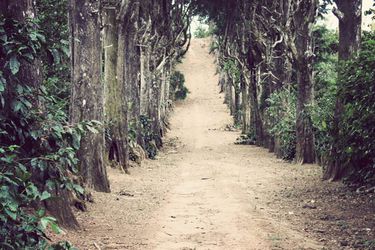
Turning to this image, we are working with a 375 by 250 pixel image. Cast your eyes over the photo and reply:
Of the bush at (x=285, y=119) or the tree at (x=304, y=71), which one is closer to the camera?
the tree at (x=304, y=71)

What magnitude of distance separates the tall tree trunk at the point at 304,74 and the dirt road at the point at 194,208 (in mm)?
1079

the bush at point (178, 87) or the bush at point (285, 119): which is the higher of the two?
the bush at point (285, 119)

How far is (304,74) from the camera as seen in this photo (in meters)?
17.6

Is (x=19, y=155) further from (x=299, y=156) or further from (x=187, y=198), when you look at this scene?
(x=299, y=156)

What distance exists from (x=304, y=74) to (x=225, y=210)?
8.80 m

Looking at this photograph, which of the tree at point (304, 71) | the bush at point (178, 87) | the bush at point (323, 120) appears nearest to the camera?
the bush at point (323, 120)

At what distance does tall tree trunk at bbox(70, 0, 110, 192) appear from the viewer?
11422mm

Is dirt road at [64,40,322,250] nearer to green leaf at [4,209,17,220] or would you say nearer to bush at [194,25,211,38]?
green leaf at [4,209,17,220]

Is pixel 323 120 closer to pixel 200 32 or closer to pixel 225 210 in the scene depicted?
pixel 225 210

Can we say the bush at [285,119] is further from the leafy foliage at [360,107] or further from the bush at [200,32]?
the bush at [200,32]

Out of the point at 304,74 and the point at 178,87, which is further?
the point at 178,87

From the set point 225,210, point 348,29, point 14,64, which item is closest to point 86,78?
point 225,210

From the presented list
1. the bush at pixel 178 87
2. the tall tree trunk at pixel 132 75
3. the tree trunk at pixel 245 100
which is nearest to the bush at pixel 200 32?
the bush at pixel 178 87

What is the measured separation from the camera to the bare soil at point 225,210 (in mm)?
7664
